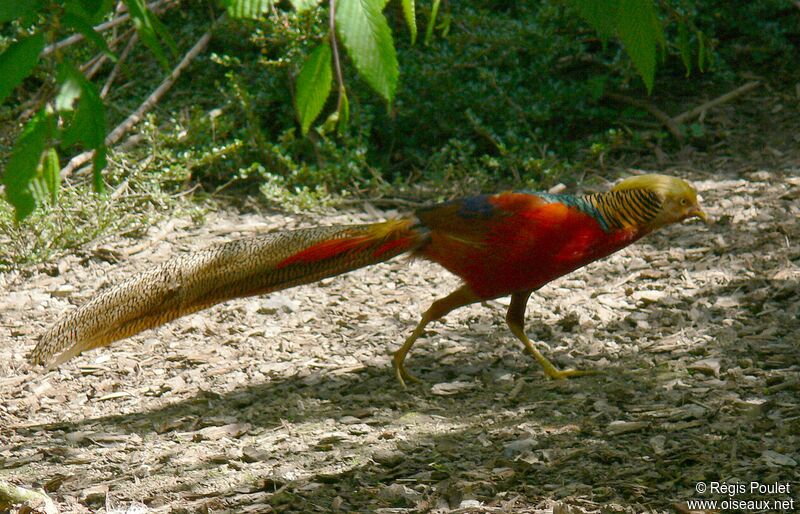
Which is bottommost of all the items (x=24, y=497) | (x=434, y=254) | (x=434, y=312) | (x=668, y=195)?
(x=24, y=497)

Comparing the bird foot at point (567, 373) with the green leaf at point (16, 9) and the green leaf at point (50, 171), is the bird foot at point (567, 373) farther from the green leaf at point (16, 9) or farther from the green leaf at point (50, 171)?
the green leaf at point (16, 9)

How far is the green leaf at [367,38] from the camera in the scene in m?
1.21

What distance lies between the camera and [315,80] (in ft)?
4.29

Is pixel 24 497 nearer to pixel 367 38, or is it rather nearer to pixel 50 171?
pixel 50 171

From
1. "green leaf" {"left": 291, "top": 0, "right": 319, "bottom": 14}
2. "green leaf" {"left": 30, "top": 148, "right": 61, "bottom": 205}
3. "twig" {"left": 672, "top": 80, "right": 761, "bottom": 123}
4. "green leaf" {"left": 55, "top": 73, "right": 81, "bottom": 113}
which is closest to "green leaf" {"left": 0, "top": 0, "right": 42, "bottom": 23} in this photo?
→ "green leaf" {"left": 55, "top": 73, "right": 81, "bottom": 113}

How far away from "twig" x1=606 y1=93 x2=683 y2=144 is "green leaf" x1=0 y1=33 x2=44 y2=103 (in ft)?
17.8

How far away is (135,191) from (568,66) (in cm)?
342

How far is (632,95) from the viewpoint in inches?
262

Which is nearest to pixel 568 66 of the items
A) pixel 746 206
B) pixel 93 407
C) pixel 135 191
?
pixel 746 206

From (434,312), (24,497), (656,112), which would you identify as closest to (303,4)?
(24,497)

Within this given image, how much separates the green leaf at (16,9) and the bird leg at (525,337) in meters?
2.59

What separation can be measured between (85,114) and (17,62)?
151 mm

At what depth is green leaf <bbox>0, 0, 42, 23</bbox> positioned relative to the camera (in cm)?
143

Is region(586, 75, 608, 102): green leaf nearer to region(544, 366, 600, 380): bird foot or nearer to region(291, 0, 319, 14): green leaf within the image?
region(544, 366, 600, 380): bird foot
